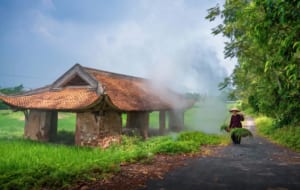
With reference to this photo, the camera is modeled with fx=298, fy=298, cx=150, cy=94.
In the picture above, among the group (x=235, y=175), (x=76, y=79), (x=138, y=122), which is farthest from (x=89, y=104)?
(x=235, y=175)

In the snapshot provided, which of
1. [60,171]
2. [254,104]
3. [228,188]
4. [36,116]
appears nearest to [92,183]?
[60,171]

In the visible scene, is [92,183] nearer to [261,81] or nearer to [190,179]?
[190,179]

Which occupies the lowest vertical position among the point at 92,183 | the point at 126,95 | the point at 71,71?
the point at 92,183

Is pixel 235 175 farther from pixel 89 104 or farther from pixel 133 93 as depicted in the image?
pixel 133 93

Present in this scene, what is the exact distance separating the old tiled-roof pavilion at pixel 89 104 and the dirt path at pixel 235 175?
8.00 meters

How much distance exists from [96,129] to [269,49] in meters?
9.73

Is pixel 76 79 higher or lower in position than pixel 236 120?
higher

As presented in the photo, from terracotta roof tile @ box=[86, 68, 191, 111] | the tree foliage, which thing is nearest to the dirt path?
the tree foliage

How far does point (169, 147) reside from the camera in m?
9.56

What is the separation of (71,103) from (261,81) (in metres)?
9.65

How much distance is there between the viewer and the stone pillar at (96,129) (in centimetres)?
1534

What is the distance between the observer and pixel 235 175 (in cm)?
629

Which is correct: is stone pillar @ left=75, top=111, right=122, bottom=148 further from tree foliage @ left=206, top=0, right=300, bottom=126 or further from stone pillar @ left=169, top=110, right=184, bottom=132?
stone pillar @ left=169, top=110, right=184, bottom=132

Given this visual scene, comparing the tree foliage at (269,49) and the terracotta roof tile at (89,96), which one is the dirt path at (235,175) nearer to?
the tree foliage at (269,49)
